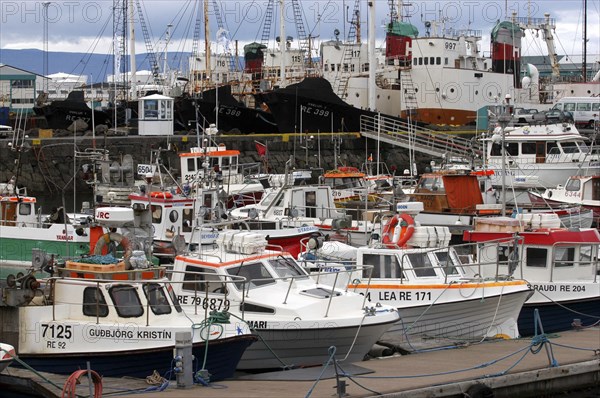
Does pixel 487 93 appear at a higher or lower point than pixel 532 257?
higher

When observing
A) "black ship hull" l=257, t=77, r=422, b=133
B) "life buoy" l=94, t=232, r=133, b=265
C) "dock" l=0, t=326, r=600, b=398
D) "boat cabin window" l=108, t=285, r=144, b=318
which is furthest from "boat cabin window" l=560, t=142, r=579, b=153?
"boat cabin window" l=108, t=285, r=144, b=318

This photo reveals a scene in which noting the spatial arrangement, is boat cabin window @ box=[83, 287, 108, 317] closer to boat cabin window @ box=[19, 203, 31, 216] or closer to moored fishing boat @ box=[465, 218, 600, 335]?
moored fishing boat @ box=[465, 218, 600, 335]

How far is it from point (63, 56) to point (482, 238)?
7277 inches

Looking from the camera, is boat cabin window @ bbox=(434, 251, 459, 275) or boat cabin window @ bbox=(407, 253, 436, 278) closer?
boat cabin window @ bbox=(407, 253, 436, 278)

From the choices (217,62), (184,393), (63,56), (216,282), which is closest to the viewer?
(184,393)

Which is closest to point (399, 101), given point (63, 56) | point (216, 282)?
point (216, 282)

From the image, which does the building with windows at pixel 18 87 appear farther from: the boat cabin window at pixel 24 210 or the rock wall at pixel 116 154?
the boat cabin window at pixel 24 210

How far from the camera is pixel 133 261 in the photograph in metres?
14.4


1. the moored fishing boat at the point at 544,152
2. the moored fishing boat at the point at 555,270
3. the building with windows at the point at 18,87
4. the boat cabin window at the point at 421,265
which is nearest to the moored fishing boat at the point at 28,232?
the boat cabin window at the point at 421,265

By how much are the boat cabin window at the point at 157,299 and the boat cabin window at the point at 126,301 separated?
0.48 feet

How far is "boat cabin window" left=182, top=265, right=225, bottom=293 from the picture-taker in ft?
50.3

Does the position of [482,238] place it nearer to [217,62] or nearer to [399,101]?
[399,101]

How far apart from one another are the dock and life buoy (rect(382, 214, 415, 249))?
7.05ft

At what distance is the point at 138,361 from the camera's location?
13.5 m
